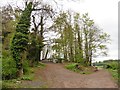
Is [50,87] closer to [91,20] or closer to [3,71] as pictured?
[3,71]

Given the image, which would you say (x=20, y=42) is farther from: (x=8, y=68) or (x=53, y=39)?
(x=53, y=39)

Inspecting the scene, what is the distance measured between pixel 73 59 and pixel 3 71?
2152cm

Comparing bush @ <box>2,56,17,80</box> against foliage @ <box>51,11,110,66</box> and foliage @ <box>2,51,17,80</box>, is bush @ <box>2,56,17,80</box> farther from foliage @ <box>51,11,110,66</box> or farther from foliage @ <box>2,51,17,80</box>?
foliage @ <box>51,11,110,66</box>

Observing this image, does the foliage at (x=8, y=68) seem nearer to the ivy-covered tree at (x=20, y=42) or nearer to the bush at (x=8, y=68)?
the bush at (x=8, y=68)

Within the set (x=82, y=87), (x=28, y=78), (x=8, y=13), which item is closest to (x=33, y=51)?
(x=8, y=13)

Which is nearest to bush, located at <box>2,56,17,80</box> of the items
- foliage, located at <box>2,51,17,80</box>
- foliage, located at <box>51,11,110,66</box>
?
foliage, located at <box>2,51,17,80</box>

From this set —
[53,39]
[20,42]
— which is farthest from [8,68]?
[53,39]

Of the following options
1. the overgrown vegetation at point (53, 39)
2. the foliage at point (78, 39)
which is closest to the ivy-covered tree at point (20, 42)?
the overgrown vegetation at point (53, 39)

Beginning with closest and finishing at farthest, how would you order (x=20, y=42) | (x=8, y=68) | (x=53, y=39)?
(x=8, y=68) < (x=20, y=42) < (x=53, y=39)

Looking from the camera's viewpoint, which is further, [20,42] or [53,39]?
[53,39]

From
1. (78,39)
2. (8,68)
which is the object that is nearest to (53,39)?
(78,39)

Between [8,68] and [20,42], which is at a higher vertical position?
[20,42]

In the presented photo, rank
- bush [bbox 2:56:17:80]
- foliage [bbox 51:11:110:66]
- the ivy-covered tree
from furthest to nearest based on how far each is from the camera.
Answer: foliage [bbox 51:11:110:66] < the ivy-covered tree < bush [bbox 2:56:17:80]

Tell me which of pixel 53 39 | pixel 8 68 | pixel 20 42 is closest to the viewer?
pixel 8 68
